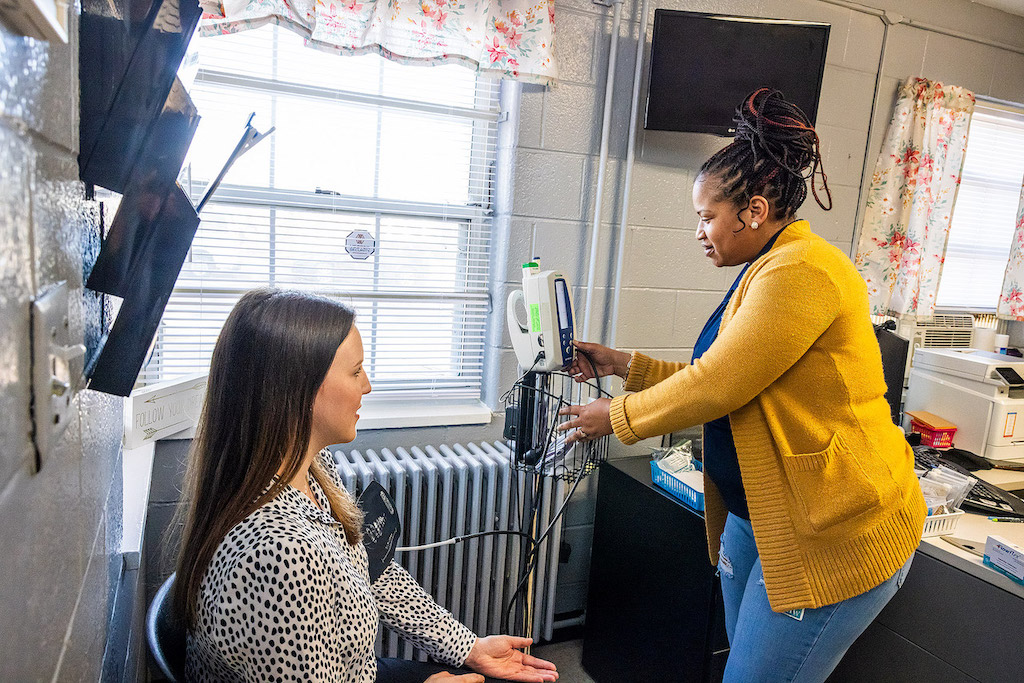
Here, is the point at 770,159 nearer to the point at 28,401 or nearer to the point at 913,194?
the point at 28,401

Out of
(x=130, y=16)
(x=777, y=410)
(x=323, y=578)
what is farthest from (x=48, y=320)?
(x=777, y=410)

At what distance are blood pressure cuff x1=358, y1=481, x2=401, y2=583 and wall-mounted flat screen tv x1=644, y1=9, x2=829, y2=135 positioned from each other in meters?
1.51

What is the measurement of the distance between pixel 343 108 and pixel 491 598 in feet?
5.31

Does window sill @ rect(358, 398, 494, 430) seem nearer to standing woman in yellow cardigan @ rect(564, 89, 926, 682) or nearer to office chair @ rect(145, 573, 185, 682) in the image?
standing woman in yellow cardigan @ rect(564, 89, 926, 682)

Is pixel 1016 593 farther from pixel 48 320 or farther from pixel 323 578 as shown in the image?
pixel 48 320

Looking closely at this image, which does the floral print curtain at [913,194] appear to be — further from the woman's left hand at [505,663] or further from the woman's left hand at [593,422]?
the woman's left hand at [505,663]

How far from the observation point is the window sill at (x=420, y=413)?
7.22 ft

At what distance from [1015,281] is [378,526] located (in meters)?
3.24

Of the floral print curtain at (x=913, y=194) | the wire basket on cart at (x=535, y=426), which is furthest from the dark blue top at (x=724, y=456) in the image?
the floral print curtain at (x=913, y=194)

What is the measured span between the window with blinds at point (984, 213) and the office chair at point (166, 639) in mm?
3240

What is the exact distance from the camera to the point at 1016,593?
1.45m

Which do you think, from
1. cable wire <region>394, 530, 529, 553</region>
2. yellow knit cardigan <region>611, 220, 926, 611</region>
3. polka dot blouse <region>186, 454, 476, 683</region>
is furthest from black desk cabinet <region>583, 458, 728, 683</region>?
polka dot blouse <region>186, 454, 476, 683</region>

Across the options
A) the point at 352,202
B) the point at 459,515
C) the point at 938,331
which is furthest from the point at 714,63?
the point at 938,331

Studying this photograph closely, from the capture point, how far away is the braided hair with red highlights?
1.37 meters
